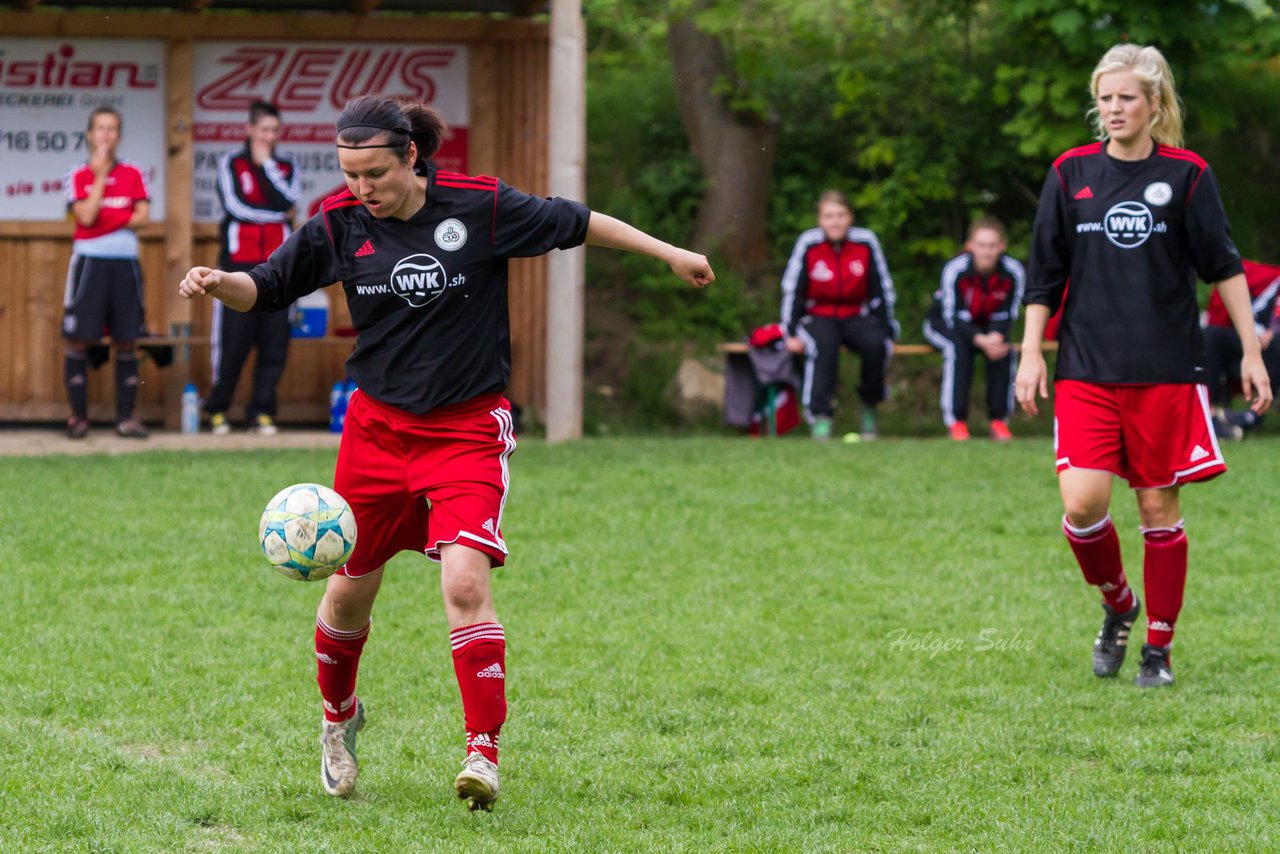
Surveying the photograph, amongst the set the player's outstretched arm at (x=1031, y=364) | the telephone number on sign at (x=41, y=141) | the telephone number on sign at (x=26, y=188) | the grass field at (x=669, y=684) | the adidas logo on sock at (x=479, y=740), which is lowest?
the grass field at (x=669, y=684)

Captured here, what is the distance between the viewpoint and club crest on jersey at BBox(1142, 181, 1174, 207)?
242 inches

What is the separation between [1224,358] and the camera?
13453 millimetres

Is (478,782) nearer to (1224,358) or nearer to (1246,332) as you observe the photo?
(1246,332)

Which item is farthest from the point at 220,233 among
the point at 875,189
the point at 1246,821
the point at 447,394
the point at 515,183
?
the point at 1246,821

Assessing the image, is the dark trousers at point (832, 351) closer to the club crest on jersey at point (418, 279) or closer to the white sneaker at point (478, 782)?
the club crest on jersey at point (418, 279)

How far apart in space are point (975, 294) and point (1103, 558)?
278 inches

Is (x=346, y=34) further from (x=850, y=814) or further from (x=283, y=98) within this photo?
(x=850, y=814)

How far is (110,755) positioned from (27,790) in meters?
0.39

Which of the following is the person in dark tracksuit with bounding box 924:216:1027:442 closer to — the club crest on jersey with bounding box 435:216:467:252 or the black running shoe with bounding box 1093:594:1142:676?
the black running shoe with bounding box 1093:594:1142:676

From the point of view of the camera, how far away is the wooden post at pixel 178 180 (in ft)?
44.4

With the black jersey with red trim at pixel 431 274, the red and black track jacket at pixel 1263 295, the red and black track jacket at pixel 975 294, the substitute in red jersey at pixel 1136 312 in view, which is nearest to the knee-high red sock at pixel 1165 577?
the substitute in red jersey at pixel 1136 312

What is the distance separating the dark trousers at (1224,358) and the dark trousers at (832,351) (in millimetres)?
2498

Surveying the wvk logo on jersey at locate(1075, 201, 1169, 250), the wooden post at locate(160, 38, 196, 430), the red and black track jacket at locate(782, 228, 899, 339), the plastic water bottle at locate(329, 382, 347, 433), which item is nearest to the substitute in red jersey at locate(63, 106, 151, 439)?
the wooden post at locate(160, 38, 196, 430)

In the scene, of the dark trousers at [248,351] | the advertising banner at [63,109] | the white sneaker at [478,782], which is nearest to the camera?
the white sneaker at [478,782]
